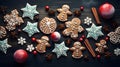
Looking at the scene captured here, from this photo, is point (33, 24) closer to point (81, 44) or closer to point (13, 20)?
point (13, 20)

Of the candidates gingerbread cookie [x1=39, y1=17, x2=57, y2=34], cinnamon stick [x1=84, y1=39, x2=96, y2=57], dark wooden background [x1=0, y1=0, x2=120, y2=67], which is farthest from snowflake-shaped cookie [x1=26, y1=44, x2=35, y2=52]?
cinnamon stick [x1=84, y1=39, x2=96, y2=57]

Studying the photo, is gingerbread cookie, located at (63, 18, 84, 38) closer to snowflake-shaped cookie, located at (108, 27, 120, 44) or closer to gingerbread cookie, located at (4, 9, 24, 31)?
snowflake-shaped cookie, located at (108, 27, 120, 44)

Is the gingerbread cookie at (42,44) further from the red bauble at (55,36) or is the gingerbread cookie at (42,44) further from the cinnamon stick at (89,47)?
the cinnamon stick at (89,47)

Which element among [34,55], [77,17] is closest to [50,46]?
[34,55]

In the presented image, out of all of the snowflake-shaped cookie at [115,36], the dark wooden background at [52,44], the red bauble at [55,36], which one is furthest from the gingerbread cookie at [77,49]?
the snowflake-shaped cookie at [115,36]

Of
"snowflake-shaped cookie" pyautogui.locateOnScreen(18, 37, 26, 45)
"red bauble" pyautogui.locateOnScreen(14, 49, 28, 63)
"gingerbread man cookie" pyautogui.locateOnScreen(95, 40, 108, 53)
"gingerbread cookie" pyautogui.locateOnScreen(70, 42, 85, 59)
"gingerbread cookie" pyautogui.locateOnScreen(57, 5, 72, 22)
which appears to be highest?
"gingerbread cookie" pyautogui.locateOnScreen(57, 5, 72, 22)

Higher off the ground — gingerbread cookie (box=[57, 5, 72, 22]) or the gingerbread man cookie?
gingerbread cookie (box=[57, 5, 72, 22])
